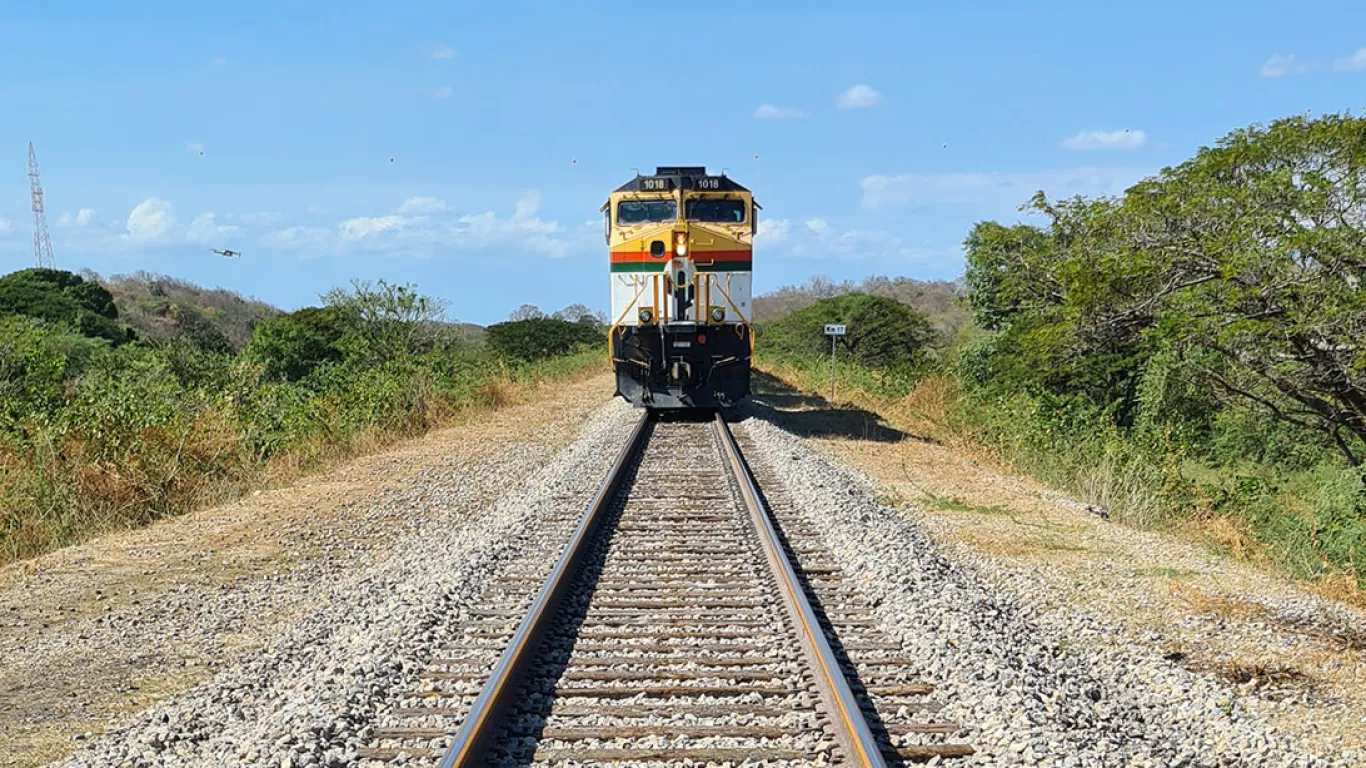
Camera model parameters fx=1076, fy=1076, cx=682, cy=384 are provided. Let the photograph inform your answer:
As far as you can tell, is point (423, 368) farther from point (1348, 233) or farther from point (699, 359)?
point (1348, 233)

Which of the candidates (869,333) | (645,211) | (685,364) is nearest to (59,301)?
(645,211)

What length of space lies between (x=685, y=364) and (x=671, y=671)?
11687mm


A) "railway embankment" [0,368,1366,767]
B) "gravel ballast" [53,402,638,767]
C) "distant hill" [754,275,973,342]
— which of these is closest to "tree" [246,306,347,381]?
"railway embankment" [0,368,1366,767]

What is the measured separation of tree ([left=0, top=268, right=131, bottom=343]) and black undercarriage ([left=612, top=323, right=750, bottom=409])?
2384 centimetres

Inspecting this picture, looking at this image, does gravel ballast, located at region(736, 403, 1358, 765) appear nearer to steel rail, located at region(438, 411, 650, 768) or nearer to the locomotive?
steel rail, located at region(438, 411, 650, 768)

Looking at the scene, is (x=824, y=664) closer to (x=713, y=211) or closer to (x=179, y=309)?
(x=713, y=211)

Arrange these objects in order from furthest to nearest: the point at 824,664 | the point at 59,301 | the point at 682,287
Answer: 1. the point at 59,301
2. the point at 682,287
3. the point at 824,664

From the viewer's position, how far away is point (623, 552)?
8102 mm

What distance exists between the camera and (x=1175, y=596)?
725 cm

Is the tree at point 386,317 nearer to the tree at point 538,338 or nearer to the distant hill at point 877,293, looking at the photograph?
the tree at point 538,338

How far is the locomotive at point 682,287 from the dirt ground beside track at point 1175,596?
4.52 meters

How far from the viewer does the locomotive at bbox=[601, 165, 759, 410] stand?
53.9ft

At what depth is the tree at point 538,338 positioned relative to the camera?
160ft

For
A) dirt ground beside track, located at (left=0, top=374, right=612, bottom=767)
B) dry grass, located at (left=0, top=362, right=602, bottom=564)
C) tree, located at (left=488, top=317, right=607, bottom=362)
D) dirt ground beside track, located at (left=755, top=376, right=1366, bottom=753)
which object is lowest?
dirt ground beside track, located at (left=755, top=376, right=1366, bottom=753)
